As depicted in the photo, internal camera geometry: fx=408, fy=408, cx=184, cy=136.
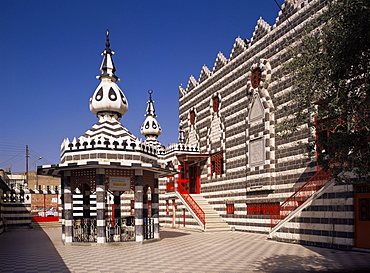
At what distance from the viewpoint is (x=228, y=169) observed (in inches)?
923

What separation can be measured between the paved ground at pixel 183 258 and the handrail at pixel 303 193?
151 centimetres

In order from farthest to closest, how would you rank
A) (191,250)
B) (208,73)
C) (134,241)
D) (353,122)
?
1. (208,73)
2. (134,241)
3. (191,250)
4. (353,122)

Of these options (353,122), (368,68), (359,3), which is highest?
(359,3)

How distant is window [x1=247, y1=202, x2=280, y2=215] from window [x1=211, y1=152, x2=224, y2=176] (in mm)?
3799

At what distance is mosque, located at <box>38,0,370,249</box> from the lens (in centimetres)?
1546

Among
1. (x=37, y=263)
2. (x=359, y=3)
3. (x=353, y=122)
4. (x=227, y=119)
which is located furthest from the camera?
(x=227, y=119)

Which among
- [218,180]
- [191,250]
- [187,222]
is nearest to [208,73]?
[218,180]

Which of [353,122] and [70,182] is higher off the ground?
[353,122]

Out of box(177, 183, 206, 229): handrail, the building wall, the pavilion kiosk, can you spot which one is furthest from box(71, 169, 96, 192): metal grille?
box(177, 183, 206, 229): handrail

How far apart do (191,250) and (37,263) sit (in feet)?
17.2

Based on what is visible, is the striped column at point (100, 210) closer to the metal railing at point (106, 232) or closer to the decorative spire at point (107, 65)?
the metal railing at point (106, 232)

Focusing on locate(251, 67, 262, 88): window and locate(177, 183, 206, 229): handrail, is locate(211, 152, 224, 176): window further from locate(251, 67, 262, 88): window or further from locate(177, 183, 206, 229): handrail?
locate(251, 67, 262, 88): window

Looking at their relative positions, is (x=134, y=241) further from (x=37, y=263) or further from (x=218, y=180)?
(x=218, y=180)

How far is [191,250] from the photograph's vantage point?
47.8 ft
